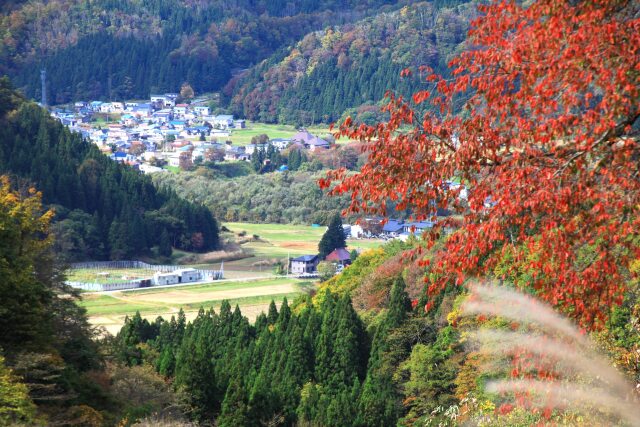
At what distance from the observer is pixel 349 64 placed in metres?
133

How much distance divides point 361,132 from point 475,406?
42.4ft

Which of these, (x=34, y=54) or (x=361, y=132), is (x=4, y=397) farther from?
(x=34, y=54)

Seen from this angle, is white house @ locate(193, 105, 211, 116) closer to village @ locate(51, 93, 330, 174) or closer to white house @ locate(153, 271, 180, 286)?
village @ locate(51, 93, 330, 174)

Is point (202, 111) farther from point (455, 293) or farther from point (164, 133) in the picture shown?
point (455, 293)

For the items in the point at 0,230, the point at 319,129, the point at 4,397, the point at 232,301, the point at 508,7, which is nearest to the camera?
the point at 508,7

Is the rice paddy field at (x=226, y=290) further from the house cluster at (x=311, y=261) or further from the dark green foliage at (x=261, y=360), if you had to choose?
the dark green foliage at (x=261, y=360)

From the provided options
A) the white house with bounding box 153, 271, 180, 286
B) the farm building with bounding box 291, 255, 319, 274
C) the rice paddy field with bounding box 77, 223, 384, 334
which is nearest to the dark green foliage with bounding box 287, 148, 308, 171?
the rice paddy field with bounding box 77, 223, 384, 334

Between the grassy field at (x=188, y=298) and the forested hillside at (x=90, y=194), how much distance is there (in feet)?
35.4

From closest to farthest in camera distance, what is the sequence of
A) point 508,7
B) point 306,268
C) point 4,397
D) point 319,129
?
1. point 508,7
2. point 4,397
3. point 306,268
4. point 319,129

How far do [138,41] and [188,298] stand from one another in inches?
4504

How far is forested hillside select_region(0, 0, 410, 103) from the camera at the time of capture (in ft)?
511

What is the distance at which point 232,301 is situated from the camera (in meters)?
54.2

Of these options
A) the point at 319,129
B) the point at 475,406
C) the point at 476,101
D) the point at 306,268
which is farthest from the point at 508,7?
the point at 319,129

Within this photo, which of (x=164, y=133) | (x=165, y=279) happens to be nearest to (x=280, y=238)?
(x=165, y=279)
